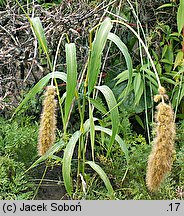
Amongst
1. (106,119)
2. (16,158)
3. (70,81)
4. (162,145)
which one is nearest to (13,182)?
(16,158)

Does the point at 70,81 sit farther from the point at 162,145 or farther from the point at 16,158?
the point at 16,158

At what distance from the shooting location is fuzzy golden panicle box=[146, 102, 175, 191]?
904 millimetres

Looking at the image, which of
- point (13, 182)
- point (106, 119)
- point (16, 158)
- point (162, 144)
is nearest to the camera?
point (162, 144)

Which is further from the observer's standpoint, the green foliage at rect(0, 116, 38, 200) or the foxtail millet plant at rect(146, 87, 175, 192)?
the green foliage at rect(0, 116, 38, 200)

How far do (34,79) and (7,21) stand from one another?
0.32 metres

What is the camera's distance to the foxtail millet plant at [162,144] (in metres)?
0.90

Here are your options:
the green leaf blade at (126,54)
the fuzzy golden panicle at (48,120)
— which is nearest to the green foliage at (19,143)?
the fuzzy golden panicle at (48,120)

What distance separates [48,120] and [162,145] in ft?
0.92

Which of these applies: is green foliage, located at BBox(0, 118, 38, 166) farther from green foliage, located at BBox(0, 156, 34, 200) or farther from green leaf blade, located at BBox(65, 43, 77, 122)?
green leaf blade, located at BBox(65, 43, 77, 122)

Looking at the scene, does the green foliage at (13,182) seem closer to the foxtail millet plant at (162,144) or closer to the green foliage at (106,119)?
the green foliage at (106,119)

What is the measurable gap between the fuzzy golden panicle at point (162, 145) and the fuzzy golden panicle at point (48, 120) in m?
0.25

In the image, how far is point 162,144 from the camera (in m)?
0.94

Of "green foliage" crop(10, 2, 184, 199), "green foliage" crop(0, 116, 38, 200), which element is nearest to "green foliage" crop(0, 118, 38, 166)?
"green foliage" crop(0, 116, 38, 200)

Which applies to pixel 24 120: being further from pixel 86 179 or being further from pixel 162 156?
pixel 162 156
